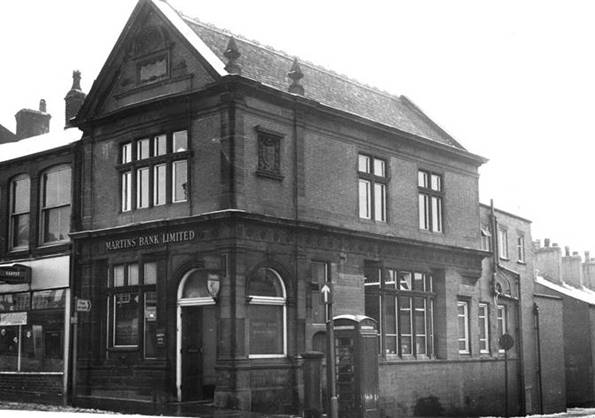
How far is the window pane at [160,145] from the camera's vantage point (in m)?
24.2

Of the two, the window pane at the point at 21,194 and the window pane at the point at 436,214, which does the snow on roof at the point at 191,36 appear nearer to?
the window pane at the point at 21,194

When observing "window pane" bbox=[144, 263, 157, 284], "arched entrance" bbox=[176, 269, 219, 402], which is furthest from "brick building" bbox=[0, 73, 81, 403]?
"arched entrance" bbox=[176, 269, 219, 402]

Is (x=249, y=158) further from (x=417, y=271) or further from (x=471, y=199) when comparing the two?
(x=471, y=199)

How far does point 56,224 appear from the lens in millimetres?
27203

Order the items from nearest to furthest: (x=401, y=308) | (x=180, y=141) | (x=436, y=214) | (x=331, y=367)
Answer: (x=331, y=367), (x=180, y=141), (x=401, y=308), (x=436, y=214)

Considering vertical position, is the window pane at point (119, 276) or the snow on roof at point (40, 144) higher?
the snow on roof at point (40, 144)

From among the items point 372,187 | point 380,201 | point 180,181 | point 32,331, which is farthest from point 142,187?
point 380,201

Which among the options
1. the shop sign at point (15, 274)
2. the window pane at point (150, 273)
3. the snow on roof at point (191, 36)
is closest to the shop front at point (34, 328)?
the shop sign at point (15, 274)

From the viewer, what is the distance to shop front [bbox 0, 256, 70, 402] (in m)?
26.0

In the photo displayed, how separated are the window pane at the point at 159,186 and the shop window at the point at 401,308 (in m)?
6.92

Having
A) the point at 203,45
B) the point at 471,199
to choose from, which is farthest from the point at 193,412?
the point at 471,199

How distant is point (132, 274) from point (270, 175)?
4950 millimetres

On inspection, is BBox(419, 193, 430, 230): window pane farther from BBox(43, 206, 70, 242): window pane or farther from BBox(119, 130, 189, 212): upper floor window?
BBox(43, 206, 70, 242): window pane

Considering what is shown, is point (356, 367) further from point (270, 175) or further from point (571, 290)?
point (571, 290)
